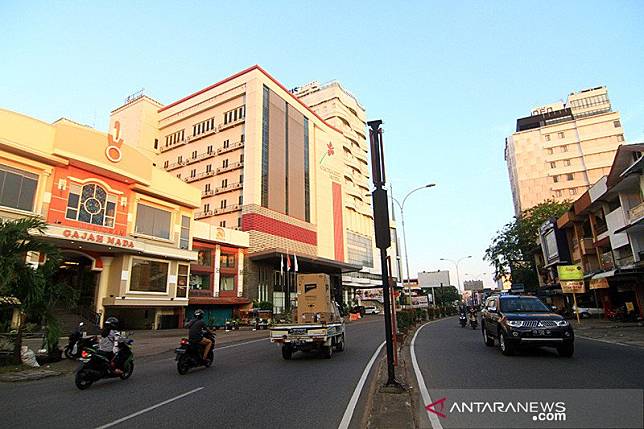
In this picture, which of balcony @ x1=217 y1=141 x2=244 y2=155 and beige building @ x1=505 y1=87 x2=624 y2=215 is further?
beige building @ x1=505 y1=87 x2=624 y2=215

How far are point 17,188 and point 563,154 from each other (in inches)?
3369

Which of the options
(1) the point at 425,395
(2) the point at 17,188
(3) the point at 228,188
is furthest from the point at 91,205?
(1) the point at 425,395

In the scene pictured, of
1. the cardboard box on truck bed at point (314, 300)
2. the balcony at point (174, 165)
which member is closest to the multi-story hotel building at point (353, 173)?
the balcony at point (174, 165)

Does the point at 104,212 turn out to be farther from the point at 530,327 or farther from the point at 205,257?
the point at 530,327

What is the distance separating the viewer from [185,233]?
3369 cm

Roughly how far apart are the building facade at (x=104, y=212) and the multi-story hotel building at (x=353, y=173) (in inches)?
1745

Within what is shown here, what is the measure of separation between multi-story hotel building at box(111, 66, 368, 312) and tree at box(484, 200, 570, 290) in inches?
789

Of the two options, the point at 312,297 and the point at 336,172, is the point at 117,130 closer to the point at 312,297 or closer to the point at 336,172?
the point at 312,297

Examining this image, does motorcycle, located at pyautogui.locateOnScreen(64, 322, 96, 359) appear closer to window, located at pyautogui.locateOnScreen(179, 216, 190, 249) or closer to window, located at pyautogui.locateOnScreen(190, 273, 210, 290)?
window, located at pyautogui.locateOnScreen(179, 216, 190, 249)

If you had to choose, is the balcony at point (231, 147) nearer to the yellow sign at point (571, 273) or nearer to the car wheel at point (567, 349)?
the yellow sign at point (571, 273)

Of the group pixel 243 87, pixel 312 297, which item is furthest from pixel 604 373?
pixel 243 87

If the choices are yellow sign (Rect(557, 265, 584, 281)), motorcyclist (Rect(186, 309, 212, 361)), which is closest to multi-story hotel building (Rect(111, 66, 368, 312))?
yellow sign (Rect(557, 265, 584, 281))

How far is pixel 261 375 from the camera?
967cm

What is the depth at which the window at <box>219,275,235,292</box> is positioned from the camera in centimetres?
4136
